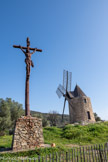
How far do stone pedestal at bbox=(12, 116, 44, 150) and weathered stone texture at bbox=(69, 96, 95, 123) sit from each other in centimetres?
1606

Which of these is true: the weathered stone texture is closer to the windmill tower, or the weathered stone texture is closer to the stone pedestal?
the windmill tower

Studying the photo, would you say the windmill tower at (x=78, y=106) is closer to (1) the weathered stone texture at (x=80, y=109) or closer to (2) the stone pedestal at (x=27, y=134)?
(1) the weathered stone texture at (x=80, y=109)

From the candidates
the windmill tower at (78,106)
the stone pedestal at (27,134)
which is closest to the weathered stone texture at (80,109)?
the windmill tower at (78,106)

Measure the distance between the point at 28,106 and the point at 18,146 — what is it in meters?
2.05

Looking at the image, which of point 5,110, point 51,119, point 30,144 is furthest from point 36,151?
point 51,119

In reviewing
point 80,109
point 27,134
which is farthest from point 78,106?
point 27,134

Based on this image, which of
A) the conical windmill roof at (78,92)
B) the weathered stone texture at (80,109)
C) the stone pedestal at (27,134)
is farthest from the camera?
the conical windmill roof at (78,92)

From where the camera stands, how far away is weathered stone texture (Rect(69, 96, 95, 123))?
21058mm

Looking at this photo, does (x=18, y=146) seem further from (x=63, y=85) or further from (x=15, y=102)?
(x=15, y=102)

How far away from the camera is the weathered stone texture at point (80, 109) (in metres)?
21.1

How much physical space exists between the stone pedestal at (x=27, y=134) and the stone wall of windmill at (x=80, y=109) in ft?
52.7

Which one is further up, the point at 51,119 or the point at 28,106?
the point at 28,106

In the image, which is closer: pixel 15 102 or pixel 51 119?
pixel 15 102

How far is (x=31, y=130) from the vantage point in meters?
6.29
